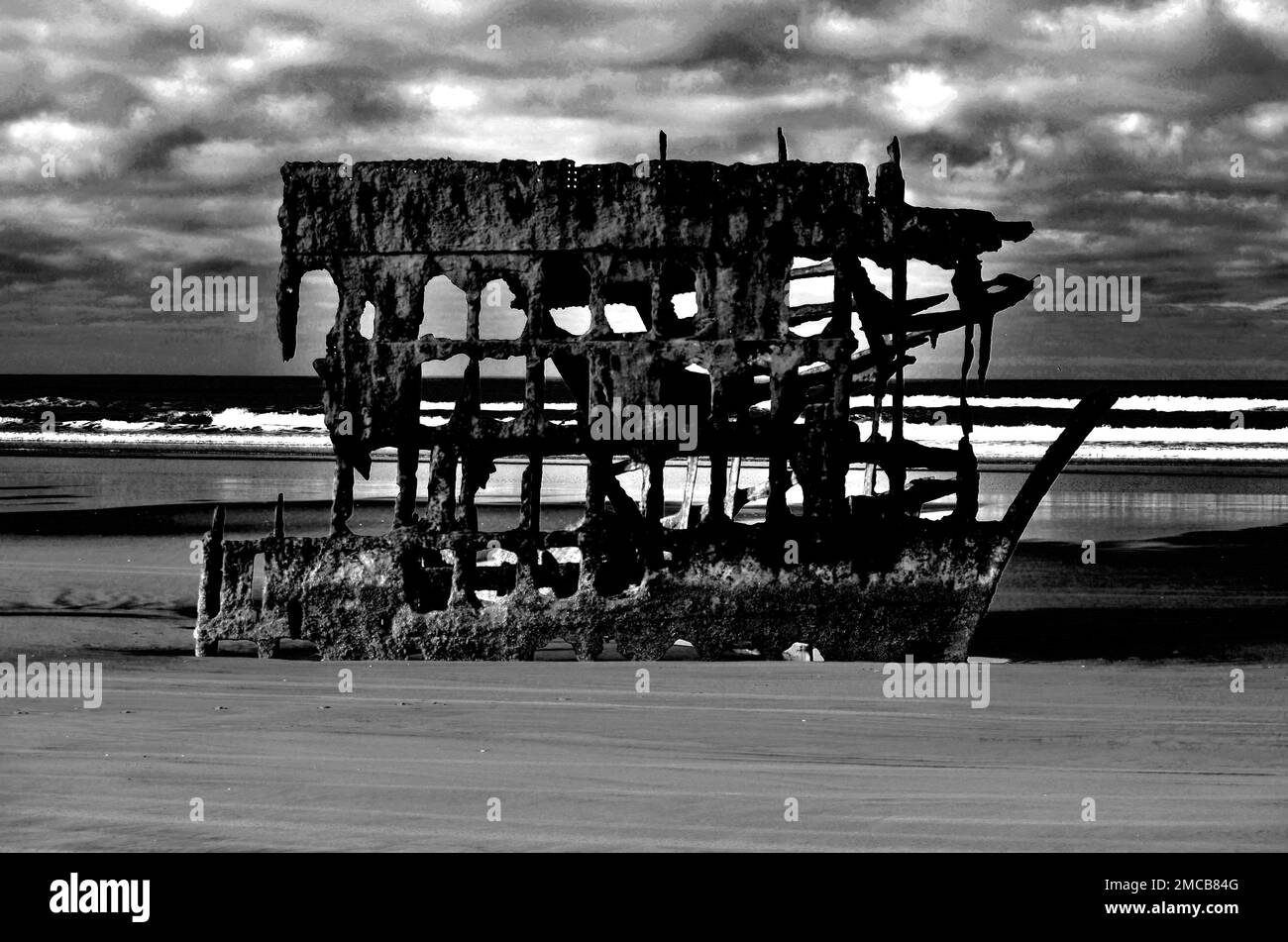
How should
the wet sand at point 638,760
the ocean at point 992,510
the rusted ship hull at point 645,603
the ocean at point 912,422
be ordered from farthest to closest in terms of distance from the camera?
the ocean at point 912,422 → the ocean at point 992,510 → the rusted ship hull at point 645,603 → the wet sand at point 638,760

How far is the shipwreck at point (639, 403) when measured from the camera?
7.13 metres

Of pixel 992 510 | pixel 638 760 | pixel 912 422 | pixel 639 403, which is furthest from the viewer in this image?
pixel 912 422

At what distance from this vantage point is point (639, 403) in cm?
716

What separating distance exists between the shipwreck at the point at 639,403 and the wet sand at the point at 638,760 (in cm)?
28

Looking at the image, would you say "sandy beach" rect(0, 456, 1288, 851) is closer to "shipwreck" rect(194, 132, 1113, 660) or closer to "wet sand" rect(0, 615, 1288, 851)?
"wet sand" rect(0, 615, 1288, 851)

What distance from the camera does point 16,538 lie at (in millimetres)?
13500

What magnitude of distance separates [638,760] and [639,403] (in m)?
2.36

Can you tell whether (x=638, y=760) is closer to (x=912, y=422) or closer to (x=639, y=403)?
(x=639, y=403)

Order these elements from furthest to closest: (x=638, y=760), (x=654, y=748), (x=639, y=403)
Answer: (x=639, y=403) → (x=654, y=748) → (x=638, y=760)

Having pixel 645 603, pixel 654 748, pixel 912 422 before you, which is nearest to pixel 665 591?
pixel 645 603

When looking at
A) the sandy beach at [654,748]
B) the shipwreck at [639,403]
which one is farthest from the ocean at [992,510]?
the shipwreck at [639,403]

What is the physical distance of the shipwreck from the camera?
7133 millimetres

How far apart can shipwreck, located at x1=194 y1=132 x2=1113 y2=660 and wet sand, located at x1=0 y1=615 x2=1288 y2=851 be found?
281 millimetres

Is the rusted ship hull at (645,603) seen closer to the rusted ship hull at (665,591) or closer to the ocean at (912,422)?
the rusted ship hull at (665,591)
